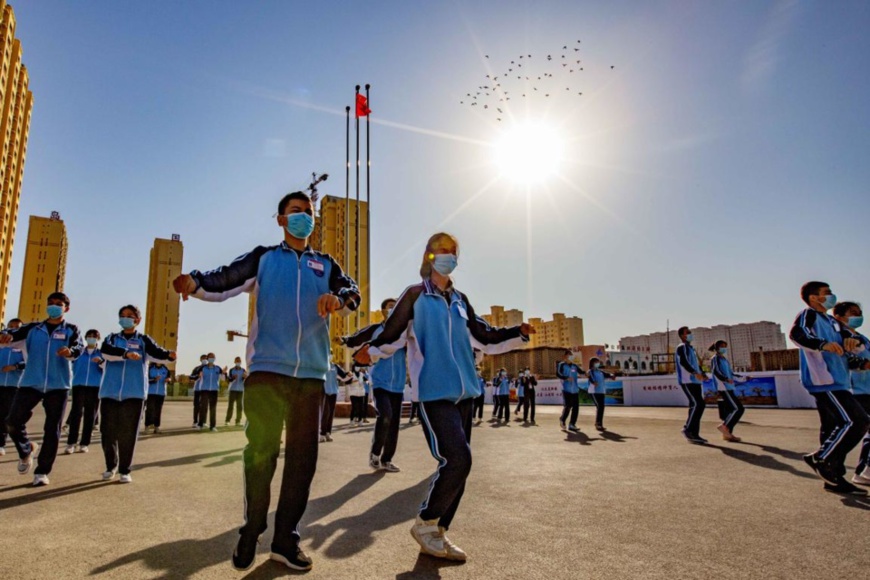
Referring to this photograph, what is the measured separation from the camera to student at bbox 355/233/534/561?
353 cm

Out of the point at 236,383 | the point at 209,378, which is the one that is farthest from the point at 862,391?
the point at 236,383

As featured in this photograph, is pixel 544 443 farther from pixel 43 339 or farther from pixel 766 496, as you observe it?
pixel 43 339

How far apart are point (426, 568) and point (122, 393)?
17.0 feet

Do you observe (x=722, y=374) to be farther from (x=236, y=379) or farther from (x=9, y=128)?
(x=9, y=128)

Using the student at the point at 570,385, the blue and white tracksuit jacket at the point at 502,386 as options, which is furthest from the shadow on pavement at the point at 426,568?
the blue and white tracksuit jacket at the point at 502,386

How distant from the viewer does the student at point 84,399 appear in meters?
9.99

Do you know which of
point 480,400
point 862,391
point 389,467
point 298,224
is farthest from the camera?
point 480,400

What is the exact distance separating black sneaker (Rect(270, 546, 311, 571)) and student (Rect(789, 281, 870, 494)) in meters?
5.68

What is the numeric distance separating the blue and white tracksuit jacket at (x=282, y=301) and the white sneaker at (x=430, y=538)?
1.19 metres

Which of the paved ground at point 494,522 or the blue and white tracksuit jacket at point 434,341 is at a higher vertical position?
the blue and white tracksuit jacket at point 434,341

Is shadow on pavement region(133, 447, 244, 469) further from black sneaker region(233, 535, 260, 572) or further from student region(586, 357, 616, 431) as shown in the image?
student region(586, 357, 616, 431)

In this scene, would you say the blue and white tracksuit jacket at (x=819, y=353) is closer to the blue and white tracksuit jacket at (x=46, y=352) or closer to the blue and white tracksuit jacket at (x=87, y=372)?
the blue and white tracksuit jacket at (x=46, y=352)

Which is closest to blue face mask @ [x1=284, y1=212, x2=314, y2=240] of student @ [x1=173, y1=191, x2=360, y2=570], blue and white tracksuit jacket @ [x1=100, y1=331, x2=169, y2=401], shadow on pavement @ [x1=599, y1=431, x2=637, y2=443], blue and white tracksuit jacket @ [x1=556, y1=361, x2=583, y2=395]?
student @ [x1=173, y1=191, x2=360, y2=570]

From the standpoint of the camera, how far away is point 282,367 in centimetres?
331
